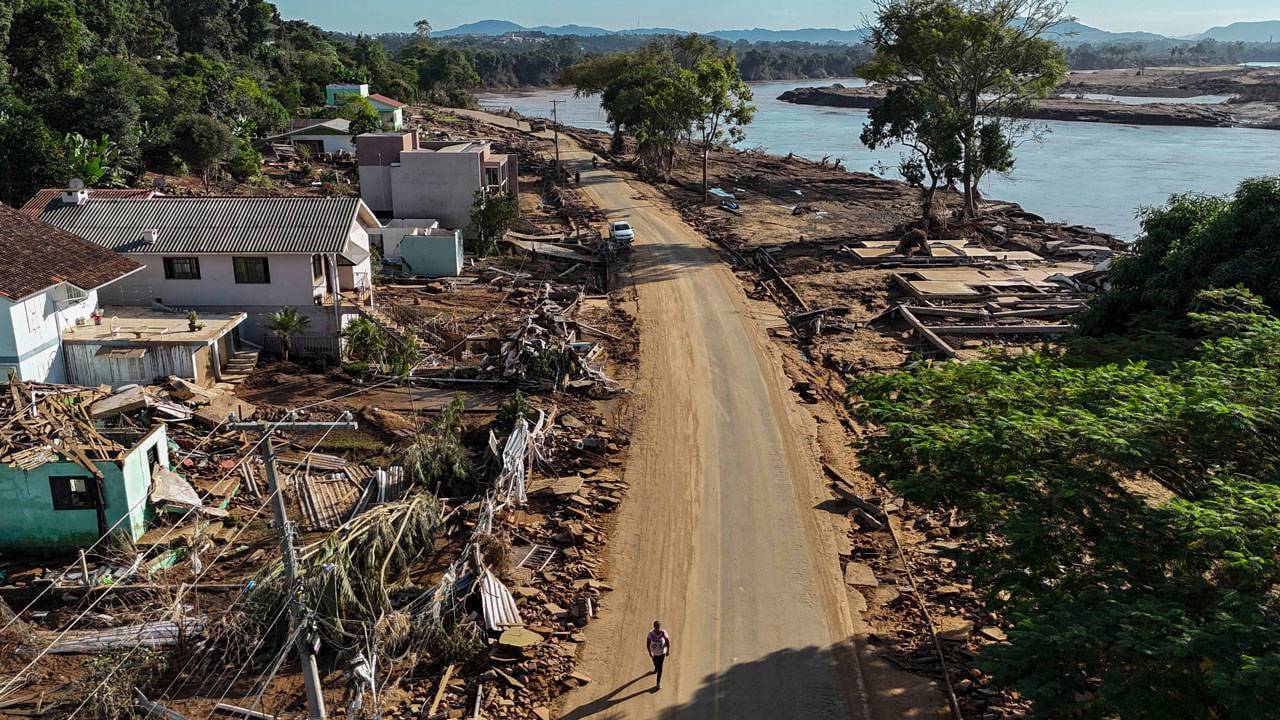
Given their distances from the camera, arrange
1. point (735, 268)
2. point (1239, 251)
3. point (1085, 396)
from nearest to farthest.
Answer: point (1085, 396), point (1239, 251), point (735, 268)

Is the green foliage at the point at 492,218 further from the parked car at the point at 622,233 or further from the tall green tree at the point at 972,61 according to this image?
the tall green tree at the point at 972,61

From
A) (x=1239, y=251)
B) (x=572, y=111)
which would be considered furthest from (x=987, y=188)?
(x=572, y=111)

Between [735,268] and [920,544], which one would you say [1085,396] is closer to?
[920,544]

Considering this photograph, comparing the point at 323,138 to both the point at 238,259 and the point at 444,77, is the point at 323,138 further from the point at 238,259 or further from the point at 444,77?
the point at 444,77

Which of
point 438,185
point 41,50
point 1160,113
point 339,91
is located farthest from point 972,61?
point 1160,113

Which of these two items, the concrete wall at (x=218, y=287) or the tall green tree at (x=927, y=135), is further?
the tall green tree at (x=927, y=135)

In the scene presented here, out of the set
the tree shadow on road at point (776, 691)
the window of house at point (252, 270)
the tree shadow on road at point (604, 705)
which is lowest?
the tree shadow on road at point (604, 705)

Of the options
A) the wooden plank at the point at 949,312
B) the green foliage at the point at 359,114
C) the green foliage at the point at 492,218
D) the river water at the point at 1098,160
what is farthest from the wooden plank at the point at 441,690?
the green foliage at the point at 359,114
